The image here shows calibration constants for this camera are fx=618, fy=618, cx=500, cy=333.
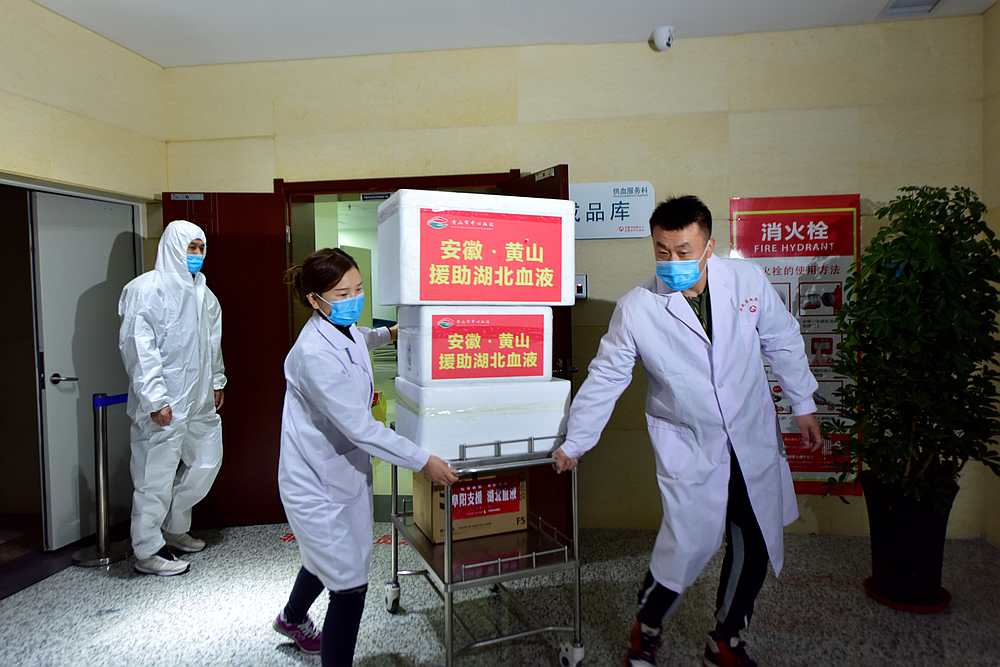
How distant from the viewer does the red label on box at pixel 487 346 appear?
6.07 ft

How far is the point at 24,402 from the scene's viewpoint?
346cm

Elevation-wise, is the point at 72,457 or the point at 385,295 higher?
the point at 385,295

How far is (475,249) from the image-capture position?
1.85 m

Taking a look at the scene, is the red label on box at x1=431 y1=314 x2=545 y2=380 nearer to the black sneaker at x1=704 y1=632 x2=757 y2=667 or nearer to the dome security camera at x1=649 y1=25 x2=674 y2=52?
the black sneaker at x1=704 y1=632 x2=757 y2=667

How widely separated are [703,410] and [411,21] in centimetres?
229

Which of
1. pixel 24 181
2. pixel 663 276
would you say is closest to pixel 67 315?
pixel 24 181

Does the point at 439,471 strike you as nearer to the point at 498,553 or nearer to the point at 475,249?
the point at 498,553

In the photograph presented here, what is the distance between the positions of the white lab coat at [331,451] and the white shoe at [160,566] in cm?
139

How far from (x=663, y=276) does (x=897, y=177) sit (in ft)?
6.59

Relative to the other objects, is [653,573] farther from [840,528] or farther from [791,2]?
[791,2]

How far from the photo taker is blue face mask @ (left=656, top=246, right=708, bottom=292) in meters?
1.85

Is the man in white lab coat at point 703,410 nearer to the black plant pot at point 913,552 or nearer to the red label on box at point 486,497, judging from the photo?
the red label on box at point 486,497

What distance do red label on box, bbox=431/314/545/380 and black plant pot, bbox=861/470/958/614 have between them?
162cm

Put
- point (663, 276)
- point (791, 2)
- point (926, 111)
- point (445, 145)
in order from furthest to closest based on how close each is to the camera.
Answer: point (445, 145) < point (926, 111) < point (791, 2) < point (663, 276)
